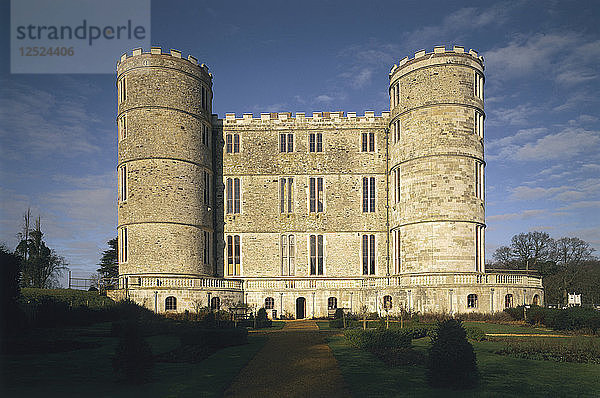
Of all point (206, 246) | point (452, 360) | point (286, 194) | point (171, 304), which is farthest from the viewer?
point (286, 194)

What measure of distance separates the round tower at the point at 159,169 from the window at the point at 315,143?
358 inches

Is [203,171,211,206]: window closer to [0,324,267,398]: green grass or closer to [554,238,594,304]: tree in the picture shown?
[0,324,267,398]: green grass

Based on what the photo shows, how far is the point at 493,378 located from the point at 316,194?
98.0 feet

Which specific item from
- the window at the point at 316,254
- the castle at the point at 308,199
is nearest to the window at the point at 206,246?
the castle at the point at 308,199

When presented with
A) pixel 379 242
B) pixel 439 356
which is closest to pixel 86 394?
pixel 439 356

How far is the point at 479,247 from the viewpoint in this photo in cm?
3869

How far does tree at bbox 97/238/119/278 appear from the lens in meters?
59.3

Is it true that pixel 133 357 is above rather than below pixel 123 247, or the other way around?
below

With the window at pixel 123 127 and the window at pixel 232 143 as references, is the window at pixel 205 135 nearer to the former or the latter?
the window at pixel 232 143

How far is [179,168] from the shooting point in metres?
40.0

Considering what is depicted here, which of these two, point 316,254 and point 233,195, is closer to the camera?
point 316,254

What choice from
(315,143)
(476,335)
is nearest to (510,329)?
(476,335)

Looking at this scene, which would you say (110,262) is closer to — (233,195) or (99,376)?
(233,195)

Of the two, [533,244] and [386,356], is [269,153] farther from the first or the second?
[533,244]
